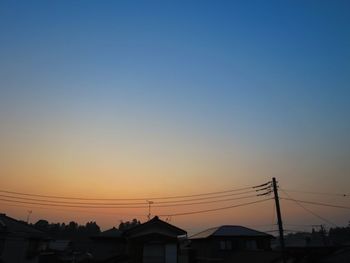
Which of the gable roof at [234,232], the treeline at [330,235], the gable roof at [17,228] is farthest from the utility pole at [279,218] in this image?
→ the treeline at [330,235]

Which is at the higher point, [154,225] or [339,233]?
[339,233]

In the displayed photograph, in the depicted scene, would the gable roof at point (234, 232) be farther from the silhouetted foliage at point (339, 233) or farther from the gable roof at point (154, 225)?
the silhouetted foliage at point (339, 233)

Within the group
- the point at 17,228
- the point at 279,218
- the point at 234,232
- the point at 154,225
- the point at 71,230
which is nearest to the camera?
the point at 279,218

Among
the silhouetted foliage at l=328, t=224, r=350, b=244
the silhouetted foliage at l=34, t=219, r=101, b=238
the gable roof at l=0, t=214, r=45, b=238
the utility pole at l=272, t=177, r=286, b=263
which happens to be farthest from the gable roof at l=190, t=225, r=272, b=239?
the silhouetted foliage at l=34, t=219, r=101, b=238

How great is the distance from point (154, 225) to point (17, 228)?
17.2 m

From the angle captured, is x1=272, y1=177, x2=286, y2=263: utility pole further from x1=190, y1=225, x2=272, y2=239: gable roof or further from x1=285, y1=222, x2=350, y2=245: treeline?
x1=285, y1=222, x2=350, y2=245: treeline

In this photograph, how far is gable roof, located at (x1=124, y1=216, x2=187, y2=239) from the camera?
41.9 m

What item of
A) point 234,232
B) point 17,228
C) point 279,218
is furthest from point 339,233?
point 17,228

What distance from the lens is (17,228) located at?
43188mm

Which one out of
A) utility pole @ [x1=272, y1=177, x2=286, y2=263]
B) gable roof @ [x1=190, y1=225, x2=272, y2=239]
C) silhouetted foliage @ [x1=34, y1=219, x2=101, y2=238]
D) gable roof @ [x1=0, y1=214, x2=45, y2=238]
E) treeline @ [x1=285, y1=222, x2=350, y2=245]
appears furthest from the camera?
silhouetted foliage @ [x1=34, y1=219, x2=101, y2=238]

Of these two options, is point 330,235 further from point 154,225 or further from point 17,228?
point 17,228

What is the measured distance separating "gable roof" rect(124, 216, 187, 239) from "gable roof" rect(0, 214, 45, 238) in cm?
1264

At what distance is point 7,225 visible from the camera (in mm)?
41719

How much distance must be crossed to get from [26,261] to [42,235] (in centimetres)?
409
